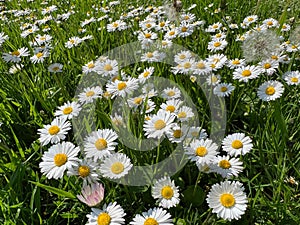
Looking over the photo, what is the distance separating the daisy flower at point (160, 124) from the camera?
1210 millimetres

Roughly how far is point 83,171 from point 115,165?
107 mm

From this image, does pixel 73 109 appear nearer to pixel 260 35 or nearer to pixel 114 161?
pixel 114 161

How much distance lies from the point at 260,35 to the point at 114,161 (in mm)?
1020

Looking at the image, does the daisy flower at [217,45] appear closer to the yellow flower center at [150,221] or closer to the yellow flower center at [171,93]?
the yellow flower center at [171,93]

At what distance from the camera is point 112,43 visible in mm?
2441

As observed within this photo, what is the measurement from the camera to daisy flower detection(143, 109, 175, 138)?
3.97ft

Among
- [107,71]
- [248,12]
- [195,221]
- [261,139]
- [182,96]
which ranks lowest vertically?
[195,221]

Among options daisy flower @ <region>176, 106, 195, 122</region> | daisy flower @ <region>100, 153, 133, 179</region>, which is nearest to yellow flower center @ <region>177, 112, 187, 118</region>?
daisy flower @ <region>176, 106, 195, 122</region>

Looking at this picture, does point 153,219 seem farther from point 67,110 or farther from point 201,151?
point 67,110

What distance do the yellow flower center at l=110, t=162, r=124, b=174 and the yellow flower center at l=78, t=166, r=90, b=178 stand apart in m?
0.08

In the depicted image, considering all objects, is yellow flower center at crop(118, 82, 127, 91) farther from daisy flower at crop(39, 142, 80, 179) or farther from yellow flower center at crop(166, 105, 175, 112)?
daisy flower at crop(39, 142, 80, 179)

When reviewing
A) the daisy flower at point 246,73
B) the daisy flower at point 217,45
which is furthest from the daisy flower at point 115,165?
the daisy flower at point 217,45

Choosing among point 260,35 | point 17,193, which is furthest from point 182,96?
point 17,193

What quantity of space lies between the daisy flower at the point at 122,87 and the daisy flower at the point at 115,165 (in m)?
0.39
